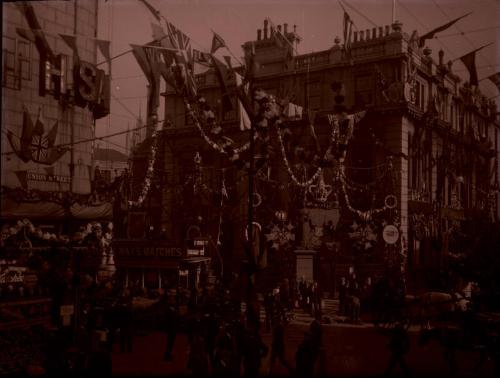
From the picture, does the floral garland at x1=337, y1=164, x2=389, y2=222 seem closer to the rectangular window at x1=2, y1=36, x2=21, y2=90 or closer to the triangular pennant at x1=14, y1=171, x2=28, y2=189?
the triangular pennant at x1=14, y1=171, x2=28, y2=189

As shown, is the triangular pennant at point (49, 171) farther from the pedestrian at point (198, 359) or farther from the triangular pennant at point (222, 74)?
the pedestrian at point (198, 359)

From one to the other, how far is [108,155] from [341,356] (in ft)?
28.0

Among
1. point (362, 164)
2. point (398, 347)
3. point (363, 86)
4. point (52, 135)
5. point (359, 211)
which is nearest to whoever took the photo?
point (398, 347)

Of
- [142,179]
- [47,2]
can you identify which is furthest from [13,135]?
[142,179]

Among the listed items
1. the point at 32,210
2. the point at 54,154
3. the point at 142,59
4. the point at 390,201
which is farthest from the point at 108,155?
the point at 390,201

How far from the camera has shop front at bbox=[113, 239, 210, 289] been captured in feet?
55.2

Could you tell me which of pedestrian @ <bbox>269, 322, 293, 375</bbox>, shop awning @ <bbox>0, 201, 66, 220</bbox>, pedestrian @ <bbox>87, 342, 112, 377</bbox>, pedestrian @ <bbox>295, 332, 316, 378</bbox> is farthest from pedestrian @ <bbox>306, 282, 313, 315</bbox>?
shop awning @ <bbox>0, 201, 66, 220</bbox>

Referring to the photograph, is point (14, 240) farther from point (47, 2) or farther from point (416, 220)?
point (416, 220)

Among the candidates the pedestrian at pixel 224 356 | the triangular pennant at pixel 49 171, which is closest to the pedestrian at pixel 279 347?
the pedestrian at pixel 224 356

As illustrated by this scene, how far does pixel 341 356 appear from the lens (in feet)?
37.5

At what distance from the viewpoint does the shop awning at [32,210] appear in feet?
36.9

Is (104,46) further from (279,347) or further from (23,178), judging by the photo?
(279,347)

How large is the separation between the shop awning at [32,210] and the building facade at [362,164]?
4796 mm

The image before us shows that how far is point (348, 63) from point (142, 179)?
7.88 meters
